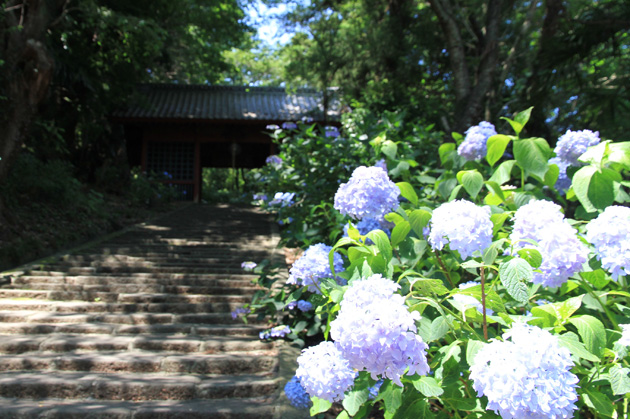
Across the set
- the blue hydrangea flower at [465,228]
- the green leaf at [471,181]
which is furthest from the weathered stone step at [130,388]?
the blue hydrangea flower at [465,228]

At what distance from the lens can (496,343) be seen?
96 centimetres

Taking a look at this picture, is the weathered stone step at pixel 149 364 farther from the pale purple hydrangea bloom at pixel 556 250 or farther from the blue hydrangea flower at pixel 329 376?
the pale purple hydrangea bloom at pixel 556 250

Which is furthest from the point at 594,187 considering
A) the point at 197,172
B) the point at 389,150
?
the point at 197,172

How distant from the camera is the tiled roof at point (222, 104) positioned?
13.0m

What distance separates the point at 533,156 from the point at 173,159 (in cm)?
1394

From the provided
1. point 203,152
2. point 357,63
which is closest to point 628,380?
point 357,63

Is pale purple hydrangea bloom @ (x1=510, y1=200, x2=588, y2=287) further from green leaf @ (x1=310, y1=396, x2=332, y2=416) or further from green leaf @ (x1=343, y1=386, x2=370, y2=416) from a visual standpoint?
green leaf @ (x1=310, y1=396, x2=332, y2=416)

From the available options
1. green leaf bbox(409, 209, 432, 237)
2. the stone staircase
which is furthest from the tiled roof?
green leaf bbox(409, 209, 432, 237)

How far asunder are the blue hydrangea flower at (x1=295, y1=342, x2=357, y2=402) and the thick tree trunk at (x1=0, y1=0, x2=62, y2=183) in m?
6.71

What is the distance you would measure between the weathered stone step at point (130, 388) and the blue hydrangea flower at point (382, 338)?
278cm

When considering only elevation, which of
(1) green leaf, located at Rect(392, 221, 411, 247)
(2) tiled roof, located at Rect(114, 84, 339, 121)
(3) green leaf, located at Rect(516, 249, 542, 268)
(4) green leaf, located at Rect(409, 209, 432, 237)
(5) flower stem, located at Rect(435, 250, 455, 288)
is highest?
(2) tiled roof, located at Rect(114, 84, 339, 121)

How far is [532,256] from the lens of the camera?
118 cm

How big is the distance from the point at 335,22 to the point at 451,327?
327 inches

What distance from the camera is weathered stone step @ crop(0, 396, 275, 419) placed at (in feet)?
10.1
